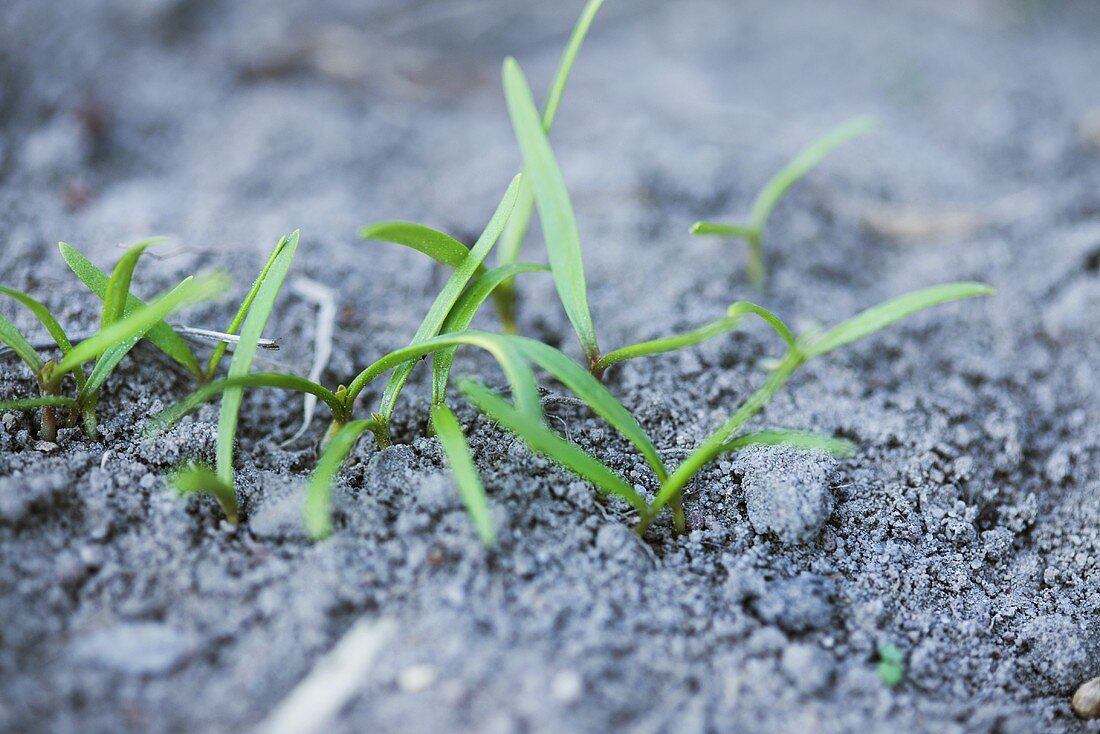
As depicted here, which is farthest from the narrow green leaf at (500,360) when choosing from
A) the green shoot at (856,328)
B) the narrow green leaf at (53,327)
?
the narrow green leaf at (53,327)

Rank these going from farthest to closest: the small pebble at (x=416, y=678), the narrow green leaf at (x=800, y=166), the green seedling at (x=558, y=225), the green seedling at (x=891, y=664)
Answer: the narrow green leaf at (x=800, y=166) < the green seedling at (x=558, y=225) < the green seedling at (x=891, y=664) < the small pebble at (x=416, y=678)

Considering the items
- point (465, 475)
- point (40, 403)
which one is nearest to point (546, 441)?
point (465, 475)

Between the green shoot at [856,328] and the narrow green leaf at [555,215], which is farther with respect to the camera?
the narrow green leaf at [555,215]

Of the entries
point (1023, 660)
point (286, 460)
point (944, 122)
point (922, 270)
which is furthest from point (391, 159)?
point (1023, 660)

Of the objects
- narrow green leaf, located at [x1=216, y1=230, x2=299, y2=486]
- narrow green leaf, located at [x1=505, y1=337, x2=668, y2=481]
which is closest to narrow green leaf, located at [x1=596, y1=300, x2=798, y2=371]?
narrow green leaf, located at [x1=505, y1=337, x2=668, y2=481]

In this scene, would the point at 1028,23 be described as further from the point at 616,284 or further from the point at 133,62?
the point at 133,62

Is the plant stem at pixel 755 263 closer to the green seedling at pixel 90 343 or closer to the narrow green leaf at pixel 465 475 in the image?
the narrow green leaf at pixel 465 475

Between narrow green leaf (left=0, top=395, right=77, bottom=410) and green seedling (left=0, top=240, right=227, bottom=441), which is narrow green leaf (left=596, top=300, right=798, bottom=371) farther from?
narrow green leaf (left=0, top=395, right=77, bottom=410)
